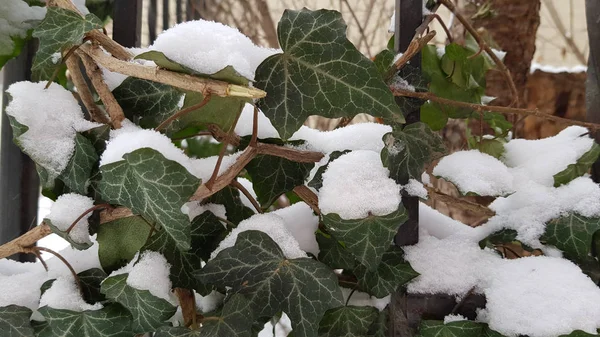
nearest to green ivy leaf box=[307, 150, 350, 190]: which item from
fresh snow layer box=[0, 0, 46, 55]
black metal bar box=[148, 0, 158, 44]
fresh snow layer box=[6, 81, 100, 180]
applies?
fresh snow layer box=[6, 81, 100, 180]

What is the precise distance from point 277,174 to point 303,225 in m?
0.06

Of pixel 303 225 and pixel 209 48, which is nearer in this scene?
pixel 209 48

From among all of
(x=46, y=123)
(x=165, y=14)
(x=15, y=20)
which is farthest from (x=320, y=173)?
(x=165, y=14)

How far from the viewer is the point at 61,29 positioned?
0.50 m

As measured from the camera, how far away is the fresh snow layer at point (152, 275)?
19.3 inches

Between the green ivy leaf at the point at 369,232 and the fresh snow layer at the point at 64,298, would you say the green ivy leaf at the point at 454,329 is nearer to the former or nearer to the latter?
the green ivy leaf at the point at 369,232

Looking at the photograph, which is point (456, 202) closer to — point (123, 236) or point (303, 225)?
point (303, 225)

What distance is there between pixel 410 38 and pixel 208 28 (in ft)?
0.63

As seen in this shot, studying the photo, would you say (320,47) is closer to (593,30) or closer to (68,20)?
(68,20)

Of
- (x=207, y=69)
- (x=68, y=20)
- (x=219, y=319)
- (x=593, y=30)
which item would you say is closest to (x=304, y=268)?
(x=219, y=319)

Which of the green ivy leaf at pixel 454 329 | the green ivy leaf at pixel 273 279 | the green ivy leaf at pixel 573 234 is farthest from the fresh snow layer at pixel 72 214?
the green ivy leaf at pixel 573 234

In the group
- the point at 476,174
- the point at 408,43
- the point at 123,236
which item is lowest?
the point at 123,236

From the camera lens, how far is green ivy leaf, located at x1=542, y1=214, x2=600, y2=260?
1.75 feet

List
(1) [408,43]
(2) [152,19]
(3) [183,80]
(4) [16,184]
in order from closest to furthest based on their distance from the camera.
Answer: (3) [183,80]
(1) [408,43]
(4) [16,184]
(2) [152,19]
